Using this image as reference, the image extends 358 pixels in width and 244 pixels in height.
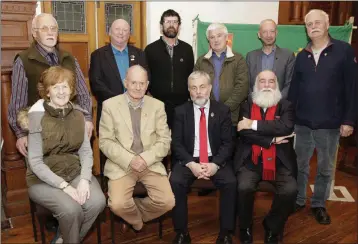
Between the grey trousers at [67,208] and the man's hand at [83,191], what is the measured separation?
0.03 meters

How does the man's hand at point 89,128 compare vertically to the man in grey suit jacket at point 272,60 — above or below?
below

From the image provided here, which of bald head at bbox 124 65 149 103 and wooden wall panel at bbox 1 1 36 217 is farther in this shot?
wooden wall panel at bbox 1 1 36 217

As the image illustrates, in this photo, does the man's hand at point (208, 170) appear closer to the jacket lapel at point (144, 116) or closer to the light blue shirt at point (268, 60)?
the jacket lapel at point (144, 116)

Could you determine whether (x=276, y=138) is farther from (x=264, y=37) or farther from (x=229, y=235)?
(x=264, y=37)

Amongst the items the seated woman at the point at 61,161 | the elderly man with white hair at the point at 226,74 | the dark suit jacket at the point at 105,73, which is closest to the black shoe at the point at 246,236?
the elderly man with white hair at the point at 226,74

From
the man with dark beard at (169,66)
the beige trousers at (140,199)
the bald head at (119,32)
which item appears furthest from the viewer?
the man with dark beard at (169,66)

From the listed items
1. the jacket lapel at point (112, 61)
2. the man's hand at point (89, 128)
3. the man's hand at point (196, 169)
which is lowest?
the man's hand at point (196, 169)

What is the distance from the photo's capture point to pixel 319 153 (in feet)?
10.6

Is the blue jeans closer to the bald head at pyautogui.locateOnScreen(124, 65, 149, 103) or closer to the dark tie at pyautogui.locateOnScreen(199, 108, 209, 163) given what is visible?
the dark tie at pyautogui.locateOnScreen(199, 108, 209, 163)

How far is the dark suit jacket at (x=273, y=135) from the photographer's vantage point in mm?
2832

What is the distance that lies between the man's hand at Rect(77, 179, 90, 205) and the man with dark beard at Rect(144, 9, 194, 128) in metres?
1.32

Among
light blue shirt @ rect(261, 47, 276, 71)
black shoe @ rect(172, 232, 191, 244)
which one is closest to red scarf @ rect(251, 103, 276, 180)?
light blue shirt @ rect(261, 47, 276, 71)

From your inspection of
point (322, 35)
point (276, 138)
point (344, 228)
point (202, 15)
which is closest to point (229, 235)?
→ point (276, 138)

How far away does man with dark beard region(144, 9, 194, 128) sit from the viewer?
11.5 feet
